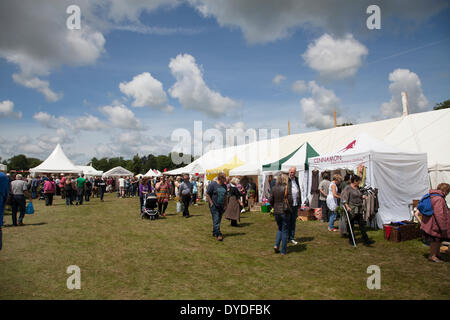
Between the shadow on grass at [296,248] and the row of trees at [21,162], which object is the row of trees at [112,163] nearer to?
the row of trees at [21,162]

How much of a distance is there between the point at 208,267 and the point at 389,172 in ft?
25.4

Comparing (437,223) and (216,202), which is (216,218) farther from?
(437,223)

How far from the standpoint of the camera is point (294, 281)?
455 cm

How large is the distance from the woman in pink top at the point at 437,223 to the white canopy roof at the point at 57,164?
28794mm

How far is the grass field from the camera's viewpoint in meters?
4.11

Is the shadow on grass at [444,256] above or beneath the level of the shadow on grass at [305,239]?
beneath

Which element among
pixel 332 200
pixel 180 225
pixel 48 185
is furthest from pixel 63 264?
pixel 48 185

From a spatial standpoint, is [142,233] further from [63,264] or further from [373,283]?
[373,283]

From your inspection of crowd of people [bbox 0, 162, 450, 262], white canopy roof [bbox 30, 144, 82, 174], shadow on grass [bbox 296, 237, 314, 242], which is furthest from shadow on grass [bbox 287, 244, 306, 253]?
white canopy roof [bbox 30, 144, 82, 174]

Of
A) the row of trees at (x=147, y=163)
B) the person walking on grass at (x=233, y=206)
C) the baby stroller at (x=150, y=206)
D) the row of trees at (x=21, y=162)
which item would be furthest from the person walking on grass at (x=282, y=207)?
the row of trees at (x=21, y=162)

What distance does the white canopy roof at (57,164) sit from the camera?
28.1 metres

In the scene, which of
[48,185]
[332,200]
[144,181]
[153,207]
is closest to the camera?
[332,200]

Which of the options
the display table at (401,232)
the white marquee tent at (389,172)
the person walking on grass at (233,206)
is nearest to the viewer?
the display table at (401,232)
